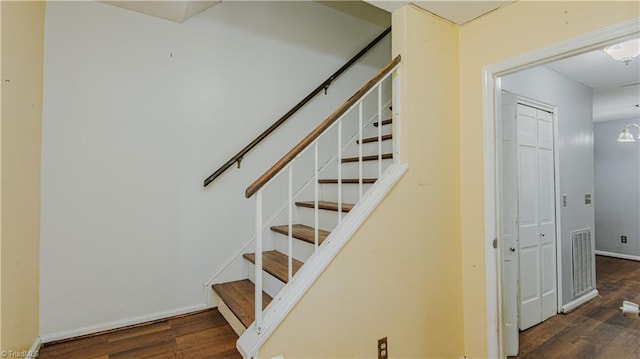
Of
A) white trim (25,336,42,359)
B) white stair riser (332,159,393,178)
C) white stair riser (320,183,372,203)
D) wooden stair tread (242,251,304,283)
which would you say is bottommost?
white trim (25,336,42,359)

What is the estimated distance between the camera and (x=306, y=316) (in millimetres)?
1554

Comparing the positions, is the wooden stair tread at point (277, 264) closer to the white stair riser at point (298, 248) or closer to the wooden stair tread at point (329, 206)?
the white stair riser at point (298, 248)

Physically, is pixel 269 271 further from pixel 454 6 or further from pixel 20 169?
pixel 454 6

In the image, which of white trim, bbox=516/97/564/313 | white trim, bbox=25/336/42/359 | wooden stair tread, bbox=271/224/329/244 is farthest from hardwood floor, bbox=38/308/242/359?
white trim, bbox=516/97/564/313

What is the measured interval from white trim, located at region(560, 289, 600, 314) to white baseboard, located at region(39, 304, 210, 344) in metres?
3.57

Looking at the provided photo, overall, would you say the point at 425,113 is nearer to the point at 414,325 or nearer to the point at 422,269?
the point at 422,269

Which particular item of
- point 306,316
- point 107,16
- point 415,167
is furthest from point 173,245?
point 415,167

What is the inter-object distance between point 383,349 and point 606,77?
387 cm

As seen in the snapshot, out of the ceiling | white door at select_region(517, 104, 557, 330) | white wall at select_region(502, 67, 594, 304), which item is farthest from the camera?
white wall at select_region(502, 67, 594, 304)

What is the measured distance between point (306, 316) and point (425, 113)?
143 centimetres

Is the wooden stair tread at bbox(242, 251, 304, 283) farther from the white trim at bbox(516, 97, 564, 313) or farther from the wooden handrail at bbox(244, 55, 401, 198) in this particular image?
the white trim at bbox(516, 97, 564, 313)

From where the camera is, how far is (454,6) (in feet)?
6.32

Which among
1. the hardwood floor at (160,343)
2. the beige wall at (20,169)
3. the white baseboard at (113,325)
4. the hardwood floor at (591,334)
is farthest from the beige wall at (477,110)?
the beige wall at (20,169)

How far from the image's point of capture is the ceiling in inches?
115
